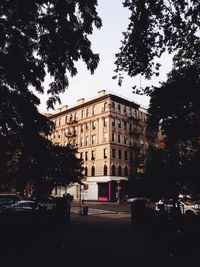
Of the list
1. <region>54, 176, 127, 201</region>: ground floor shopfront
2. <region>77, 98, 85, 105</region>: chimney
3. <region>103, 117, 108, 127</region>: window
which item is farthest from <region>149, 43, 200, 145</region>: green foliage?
<region>77, 98, 85, 105</region>: chimney

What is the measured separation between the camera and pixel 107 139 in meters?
55.9

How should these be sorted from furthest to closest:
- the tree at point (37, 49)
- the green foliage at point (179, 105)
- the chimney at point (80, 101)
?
the chimney at point (80, 101) → the green foliage at point (179, 105) → the tree at point (37, 49)

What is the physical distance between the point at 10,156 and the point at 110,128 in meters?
46.4

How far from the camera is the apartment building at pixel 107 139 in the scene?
182ft

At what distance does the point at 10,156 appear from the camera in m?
9.80

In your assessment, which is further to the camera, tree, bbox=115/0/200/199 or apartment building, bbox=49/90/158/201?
apartment building, bbox=49/90/158/201

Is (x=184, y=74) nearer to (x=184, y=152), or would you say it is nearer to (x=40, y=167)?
(x=184, y=152)

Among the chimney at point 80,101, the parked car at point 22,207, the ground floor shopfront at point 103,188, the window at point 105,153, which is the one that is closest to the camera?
the parked car at point 22,207

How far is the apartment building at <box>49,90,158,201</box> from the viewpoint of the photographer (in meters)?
55.6

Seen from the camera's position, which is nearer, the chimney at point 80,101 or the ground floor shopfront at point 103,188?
the ground floor shopfront at point 103,188

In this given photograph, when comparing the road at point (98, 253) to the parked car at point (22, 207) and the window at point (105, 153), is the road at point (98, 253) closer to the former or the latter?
the parked car at point (22, 207)

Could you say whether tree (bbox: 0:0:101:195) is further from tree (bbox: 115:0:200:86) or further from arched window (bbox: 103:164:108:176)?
arched window (bbox: 103:164:108:176)

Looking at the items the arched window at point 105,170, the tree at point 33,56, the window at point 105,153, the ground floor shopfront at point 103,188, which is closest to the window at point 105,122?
the window at point 105,153

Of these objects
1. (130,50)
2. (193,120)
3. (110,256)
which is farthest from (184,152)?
(110,256)
